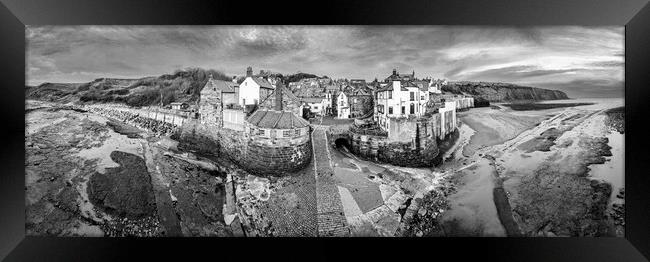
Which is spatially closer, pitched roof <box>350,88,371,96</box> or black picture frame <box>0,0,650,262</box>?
black picture frame <box>0,0,650,262</box>

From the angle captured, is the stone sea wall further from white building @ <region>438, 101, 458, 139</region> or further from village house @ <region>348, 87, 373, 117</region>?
white building @ <region>438, 101, 458, 139</region>

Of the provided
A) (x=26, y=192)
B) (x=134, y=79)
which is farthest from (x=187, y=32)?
(x=26, y=192)

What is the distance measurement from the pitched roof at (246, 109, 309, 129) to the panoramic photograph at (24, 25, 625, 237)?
0.02 metres

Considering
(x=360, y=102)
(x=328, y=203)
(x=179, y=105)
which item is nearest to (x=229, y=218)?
(x=328, y=203)

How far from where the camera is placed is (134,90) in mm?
3016

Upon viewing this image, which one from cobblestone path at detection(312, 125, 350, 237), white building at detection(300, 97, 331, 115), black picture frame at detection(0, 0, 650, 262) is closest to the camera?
black picture frame at detection(0, 0, 650, 262)

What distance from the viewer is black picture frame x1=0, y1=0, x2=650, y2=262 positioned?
276 cm

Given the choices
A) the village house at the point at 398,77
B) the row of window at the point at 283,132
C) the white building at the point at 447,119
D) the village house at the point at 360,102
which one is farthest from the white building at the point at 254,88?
the white building at the point at 447,119

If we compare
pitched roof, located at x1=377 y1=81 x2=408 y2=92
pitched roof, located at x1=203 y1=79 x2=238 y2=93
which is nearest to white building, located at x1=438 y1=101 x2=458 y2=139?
pitched roof, located at x1=377 y1=81 x2=408 y2=92

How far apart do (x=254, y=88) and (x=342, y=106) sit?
3.28 feet

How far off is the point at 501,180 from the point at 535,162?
0.42 metres

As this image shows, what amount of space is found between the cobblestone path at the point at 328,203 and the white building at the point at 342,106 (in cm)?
54
